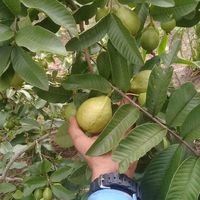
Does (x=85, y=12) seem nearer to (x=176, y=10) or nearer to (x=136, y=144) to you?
(x=176, y=10)

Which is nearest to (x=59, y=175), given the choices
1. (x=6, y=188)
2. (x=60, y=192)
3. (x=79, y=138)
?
(x=60, y=192)

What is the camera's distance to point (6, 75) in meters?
0.92

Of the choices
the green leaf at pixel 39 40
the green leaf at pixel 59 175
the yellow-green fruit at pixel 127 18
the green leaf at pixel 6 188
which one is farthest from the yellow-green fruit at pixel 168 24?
the green leaf at pixel 6 188

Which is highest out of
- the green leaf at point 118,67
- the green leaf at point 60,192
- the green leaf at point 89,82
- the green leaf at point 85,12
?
the green leaf at point 85,12

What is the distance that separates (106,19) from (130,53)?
95mm

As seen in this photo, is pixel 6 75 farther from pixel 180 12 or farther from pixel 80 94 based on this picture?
pixel 180 12

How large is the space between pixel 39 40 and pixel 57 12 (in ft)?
0.21

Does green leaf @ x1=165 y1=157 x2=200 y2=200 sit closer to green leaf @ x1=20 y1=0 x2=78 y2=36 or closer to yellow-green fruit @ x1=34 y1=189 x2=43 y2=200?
green leaf @ x1=20 y1=0 x2=78 y2=36

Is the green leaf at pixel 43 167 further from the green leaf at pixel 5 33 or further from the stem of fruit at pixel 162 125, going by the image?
the green leaf at pixel 5 33

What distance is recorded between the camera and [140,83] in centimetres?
98

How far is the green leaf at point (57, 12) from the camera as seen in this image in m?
0.79

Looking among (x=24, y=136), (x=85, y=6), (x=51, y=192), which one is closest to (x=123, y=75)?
(x=85, y=6)

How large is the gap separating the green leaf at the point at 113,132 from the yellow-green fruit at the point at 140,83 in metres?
0.11

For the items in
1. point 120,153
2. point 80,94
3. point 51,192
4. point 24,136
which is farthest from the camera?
point 24,136
